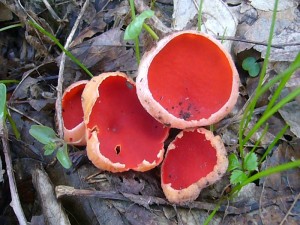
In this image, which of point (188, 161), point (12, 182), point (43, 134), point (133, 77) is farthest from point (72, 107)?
point (188, 161)

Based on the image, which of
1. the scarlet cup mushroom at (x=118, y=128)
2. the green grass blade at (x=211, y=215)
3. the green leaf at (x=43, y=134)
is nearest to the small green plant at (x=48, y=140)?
the green leaf at (x=43, y=134)

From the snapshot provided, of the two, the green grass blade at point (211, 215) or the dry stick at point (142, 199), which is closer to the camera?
the green grass blade at point (211, 215)

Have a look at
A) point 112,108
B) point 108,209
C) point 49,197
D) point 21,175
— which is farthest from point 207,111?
point 21,175

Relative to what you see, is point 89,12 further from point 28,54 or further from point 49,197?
point 49,197

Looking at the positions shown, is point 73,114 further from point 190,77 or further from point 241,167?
point 241,167

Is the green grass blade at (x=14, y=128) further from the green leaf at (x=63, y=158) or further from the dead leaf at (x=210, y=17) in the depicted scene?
the dead leaf at (x=210, y=17)
